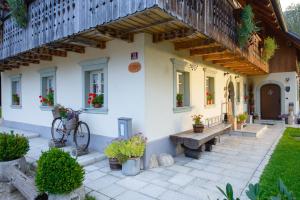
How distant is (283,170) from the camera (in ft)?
15.5

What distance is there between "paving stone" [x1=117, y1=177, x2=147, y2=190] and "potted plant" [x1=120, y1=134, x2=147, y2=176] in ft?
0.69

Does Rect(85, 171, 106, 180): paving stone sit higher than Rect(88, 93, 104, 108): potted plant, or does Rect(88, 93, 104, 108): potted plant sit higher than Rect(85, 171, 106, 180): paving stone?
Rect(88, 93, 104, 108): potted plant

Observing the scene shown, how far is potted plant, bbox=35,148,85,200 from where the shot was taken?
2971 millimetres

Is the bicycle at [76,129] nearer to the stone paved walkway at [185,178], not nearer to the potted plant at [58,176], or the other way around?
the stone paved walkway at [185,178]

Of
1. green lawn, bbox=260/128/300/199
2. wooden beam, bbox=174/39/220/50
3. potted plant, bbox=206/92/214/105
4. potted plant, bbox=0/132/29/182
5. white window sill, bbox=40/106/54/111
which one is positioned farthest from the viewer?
potted plant, bbox=206/92/214/105

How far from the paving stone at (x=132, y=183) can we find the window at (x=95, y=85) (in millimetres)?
2135

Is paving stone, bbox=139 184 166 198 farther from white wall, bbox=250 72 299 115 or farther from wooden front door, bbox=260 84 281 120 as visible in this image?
wooden front door, bbox=260 84 281 120

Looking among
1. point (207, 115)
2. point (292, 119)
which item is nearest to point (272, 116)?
point (292, 119)

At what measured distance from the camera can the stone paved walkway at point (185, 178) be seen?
12.1 ft

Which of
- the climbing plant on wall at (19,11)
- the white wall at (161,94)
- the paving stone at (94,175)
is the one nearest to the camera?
the paving stone at (94,175)

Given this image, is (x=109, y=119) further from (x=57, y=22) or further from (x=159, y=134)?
(x=57, y=22)

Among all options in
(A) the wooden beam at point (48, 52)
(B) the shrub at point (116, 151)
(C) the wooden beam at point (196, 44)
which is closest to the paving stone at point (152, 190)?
(B) the shrub at point (116, 151)

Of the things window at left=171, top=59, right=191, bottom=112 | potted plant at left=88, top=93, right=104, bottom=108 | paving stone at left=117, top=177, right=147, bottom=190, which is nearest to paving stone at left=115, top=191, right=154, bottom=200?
paving stone at left=117, top=177, right=147, bottom=190

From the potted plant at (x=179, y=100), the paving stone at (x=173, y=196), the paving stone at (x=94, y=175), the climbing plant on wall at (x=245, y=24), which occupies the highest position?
the climbing plant on wall at (x=245, y=24)
